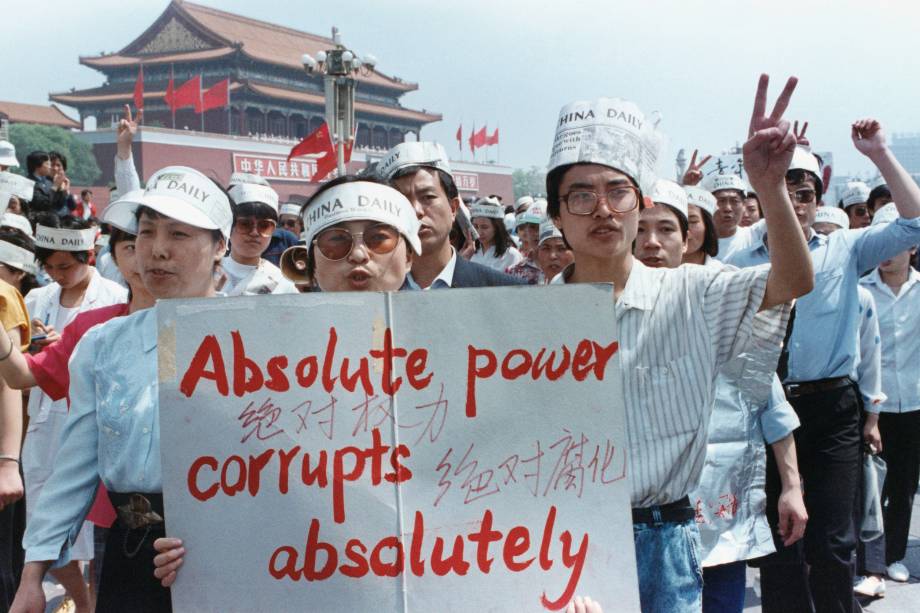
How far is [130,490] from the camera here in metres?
1.93

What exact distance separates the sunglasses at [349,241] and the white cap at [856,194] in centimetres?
546

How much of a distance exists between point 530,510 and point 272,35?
5185 cm

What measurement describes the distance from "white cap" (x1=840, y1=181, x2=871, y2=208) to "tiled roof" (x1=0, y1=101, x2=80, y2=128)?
43848mm

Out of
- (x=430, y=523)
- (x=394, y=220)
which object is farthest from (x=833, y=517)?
(x=430, y=523)

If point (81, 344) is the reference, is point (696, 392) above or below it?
below

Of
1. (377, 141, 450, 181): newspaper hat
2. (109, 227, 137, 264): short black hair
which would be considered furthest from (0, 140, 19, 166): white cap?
(377, 141, 450, 181): newspaper hat

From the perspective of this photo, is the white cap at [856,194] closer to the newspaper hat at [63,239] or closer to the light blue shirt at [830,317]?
the light blue shirt at [830,317]

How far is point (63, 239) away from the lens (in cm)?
404

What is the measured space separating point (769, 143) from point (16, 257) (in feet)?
11.0

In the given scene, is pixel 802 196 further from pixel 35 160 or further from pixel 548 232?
pixel 35 160

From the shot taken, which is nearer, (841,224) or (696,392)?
(696,392)

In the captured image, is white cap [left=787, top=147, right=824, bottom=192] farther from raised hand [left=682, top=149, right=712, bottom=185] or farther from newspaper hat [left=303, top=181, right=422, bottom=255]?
newspaper hat [left=303, top=181, right=422, bottom=255]

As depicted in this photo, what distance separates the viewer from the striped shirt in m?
1.84

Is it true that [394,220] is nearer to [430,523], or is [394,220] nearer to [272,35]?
[430,523]
